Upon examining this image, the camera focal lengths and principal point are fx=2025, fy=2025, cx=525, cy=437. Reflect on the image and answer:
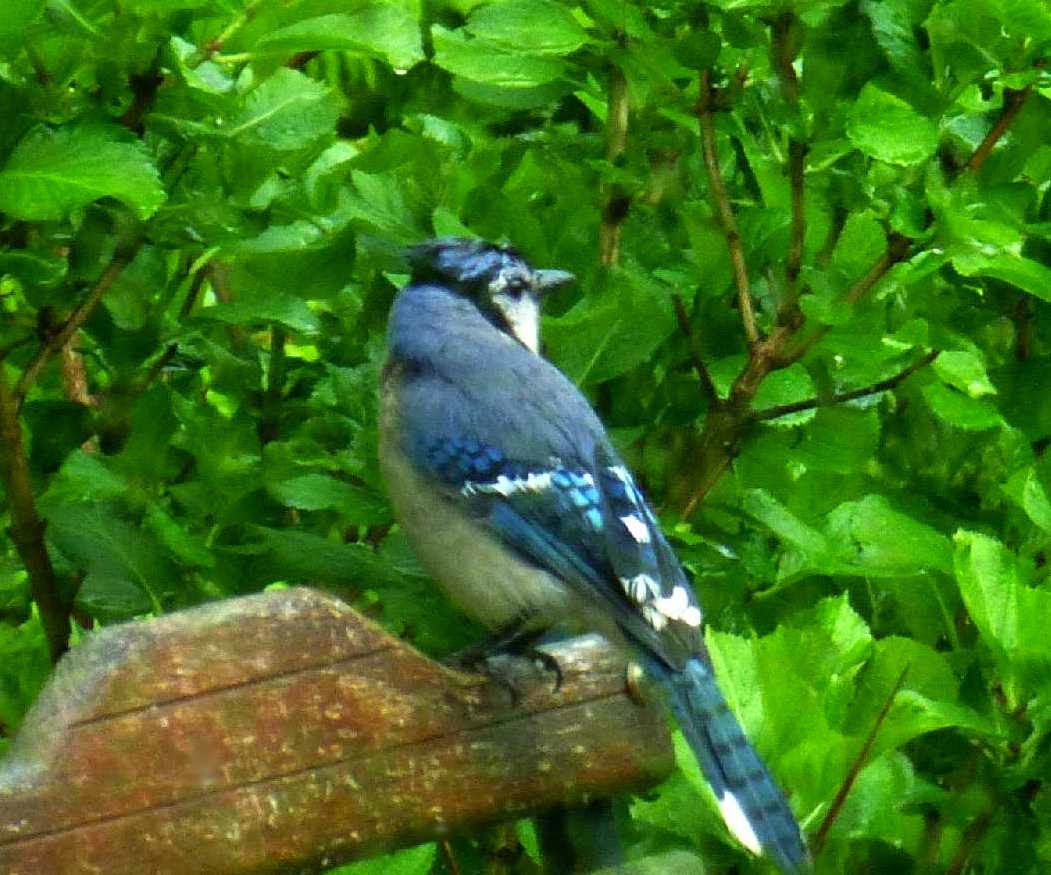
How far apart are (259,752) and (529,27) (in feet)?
2.24

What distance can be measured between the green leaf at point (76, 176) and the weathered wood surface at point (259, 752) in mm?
361

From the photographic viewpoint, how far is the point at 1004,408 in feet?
6.04

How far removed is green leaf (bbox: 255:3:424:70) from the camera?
1.50m

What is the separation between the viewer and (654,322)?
1639 mm

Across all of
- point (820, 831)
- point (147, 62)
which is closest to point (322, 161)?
point (147, 62)

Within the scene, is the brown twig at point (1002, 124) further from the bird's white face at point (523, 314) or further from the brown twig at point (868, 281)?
the bird's white face at point (523, 314)

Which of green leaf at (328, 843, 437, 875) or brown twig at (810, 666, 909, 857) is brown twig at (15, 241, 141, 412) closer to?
green leaf at (328, 843, 437, 875)

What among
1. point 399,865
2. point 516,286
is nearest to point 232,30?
point 516,286

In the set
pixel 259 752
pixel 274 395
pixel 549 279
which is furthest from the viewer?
pixel 274 395

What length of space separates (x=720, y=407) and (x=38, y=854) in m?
0.79

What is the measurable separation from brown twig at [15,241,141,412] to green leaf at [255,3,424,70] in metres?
0.20

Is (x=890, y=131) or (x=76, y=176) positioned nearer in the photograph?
(x=76, y=176)

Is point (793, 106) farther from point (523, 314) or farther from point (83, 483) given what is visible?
point (83, 483)

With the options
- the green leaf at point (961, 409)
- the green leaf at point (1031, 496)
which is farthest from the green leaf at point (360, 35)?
the green leaf at point (1031, 496)
